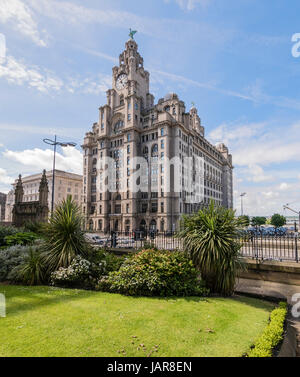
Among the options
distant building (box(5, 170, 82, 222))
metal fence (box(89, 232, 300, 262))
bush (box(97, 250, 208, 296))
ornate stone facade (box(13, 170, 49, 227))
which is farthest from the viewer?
distant building (box(5, 170, 82, 222))

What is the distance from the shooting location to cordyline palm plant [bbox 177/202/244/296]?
7.75m

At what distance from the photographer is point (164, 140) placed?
54.5 m

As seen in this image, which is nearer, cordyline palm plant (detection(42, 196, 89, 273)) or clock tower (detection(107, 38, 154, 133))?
cordyline palm plant (detection(42, 196, 89, 273))

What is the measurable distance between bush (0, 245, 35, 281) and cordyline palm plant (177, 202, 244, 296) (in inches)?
298

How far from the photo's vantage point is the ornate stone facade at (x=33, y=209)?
19.7 meters

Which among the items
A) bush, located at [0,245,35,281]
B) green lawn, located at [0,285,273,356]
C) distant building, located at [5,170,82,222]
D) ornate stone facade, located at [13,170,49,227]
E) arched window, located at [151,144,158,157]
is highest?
arched window, located at [151,144,158,157]

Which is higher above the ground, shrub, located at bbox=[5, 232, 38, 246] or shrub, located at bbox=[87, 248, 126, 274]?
shrub, located at bbox=[5, 232, 38, 246]

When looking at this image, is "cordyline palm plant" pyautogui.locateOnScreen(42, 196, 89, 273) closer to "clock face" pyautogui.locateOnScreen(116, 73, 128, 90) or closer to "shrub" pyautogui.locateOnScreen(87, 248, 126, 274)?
"shrub" pyautogui.locateOnScreen(87, 248, 126, 274)

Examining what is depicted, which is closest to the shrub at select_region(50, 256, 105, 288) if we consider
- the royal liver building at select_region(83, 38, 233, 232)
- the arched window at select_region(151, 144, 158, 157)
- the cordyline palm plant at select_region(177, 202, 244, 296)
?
the cordyline palm plant at select_region(177, 202, 244, 296)

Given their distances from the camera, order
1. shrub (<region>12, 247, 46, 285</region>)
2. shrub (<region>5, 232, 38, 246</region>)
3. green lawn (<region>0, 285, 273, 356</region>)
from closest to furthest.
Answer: green lawn (<region>0, 285, 273, 356</region>), shrub (<region>12, 247, 46, 285</region>), shrub (<region>5, 232, 38, 246</region>)

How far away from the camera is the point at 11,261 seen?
962 cm
